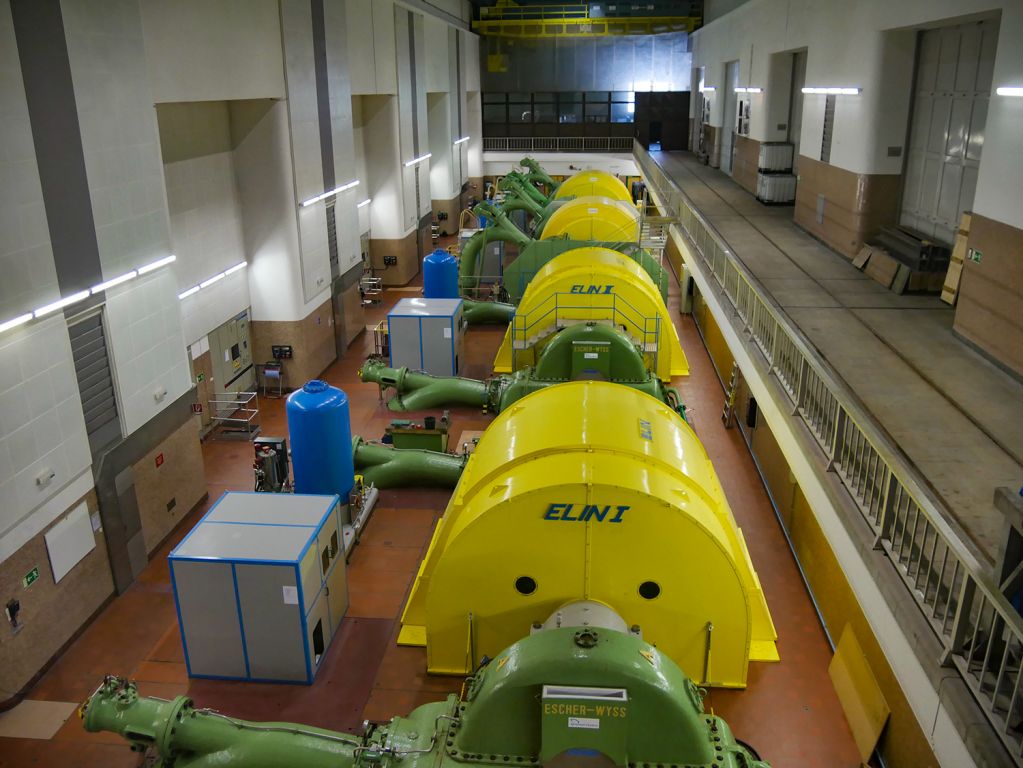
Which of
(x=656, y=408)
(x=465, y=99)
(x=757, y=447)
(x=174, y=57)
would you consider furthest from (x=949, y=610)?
(x=465, y=99)

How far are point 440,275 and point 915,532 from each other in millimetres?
13896

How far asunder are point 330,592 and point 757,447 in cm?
688

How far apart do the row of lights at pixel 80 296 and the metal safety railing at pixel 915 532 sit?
7.28 metres

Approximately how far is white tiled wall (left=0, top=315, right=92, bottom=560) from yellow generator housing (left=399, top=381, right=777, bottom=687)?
4.01 m

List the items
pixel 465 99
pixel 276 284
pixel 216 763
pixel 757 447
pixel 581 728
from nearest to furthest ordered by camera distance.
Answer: pixel 581 728
pixel 216 763
pixel 757 447
pixel 276 284
pixel 465 99

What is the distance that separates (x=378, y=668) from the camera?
8.03 meters

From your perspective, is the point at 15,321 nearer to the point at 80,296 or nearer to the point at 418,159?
the point at 80,296

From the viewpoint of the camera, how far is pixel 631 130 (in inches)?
1529

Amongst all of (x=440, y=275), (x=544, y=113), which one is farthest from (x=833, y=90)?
(x=544, y=113)

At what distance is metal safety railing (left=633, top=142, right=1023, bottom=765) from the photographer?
4352 mm

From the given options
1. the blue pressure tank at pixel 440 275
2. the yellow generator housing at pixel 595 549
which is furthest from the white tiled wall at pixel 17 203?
the blue pressure tank at pixel 440 275

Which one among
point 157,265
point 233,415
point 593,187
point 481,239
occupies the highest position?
point 157,265

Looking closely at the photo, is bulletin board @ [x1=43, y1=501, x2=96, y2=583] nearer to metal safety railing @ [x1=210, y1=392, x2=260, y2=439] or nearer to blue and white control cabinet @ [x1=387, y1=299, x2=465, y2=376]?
metal safety railing @ [x1=210, y1=392, x2=260, y2=439]

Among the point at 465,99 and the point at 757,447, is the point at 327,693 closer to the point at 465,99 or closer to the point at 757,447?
the point at 757,447
